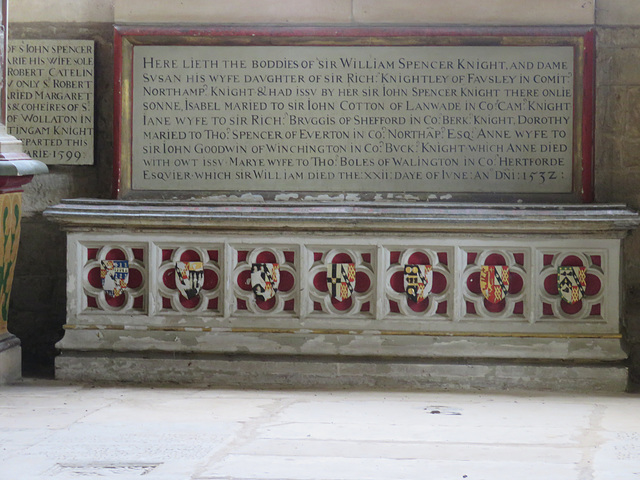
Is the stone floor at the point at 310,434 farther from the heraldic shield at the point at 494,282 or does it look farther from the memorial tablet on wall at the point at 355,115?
the memorial tablet on wall at the point at 355,115

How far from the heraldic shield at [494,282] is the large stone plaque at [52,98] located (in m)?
2.26

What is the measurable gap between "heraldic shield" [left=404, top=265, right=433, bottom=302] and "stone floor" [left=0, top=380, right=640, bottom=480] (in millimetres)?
513

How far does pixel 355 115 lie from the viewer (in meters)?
5.20

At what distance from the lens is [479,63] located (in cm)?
514

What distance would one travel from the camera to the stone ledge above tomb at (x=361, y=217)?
15.7 feet

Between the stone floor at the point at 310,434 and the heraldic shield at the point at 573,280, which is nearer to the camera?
the stone floor at the point at 310,434

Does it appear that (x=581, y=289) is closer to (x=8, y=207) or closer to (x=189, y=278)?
(x=189, y=278)

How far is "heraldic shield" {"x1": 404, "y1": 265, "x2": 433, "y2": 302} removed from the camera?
16.1 feet

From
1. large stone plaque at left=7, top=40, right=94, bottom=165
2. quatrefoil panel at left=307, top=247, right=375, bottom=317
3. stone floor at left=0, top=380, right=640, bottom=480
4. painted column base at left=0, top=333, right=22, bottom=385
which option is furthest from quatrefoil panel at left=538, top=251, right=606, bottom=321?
painted column base at left=0, top=333, right=22, bottom=385

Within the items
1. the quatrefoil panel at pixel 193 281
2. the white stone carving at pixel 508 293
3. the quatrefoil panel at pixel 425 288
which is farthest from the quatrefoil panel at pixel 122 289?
the white stone carving at pixel 508 293

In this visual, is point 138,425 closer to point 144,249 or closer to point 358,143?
point 144,249

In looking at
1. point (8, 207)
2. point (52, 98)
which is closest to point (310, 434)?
point (8, 207)

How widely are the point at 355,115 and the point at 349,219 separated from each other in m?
0.68

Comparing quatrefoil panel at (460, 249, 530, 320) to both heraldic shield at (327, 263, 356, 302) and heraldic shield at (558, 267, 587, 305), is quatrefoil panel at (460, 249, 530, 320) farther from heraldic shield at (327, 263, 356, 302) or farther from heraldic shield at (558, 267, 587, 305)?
heraldic shield at (327, 263, 356, 302)
